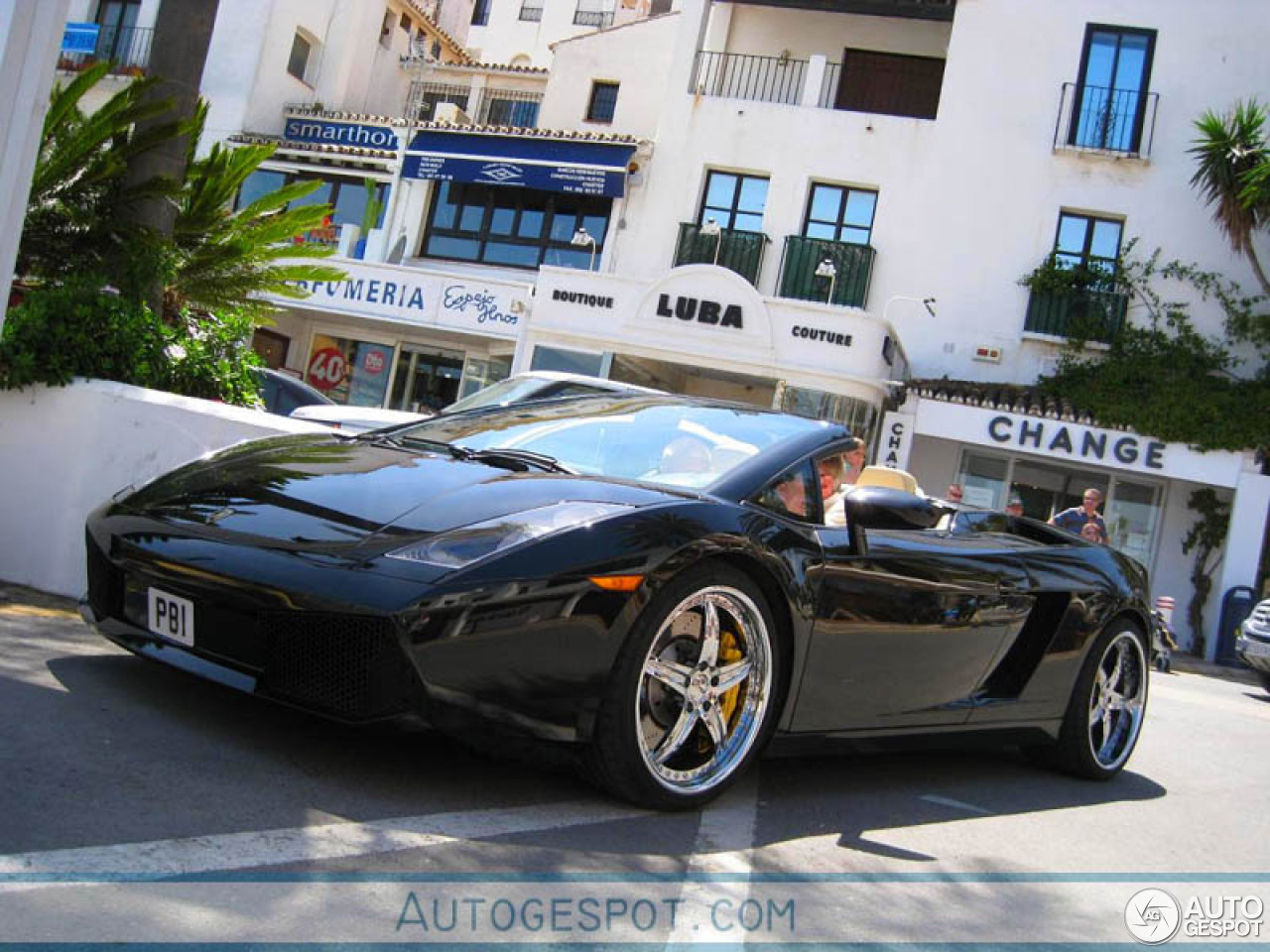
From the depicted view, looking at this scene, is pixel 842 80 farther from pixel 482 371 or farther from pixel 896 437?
pixel 482 371

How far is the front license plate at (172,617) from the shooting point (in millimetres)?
3156

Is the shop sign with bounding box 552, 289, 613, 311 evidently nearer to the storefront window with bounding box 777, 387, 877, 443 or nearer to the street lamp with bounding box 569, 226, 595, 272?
the street lamp with bounding box 569, 226, 595, 272

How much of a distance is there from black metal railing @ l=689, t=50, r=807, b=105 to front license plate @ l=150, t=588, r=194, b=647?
20.4m

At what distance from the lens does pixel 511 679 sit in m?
2.95

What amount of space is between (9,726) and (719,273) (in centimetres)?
1584

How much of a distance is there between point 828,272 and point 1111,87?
583 centimetres

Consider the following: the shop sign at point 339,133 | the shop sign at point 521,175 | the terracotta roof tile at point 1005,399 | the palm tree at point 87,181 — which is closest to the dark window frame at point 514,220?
the shop sign at point 521,175

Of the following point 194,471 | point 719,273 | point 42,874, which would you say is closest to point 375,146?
point 719,273

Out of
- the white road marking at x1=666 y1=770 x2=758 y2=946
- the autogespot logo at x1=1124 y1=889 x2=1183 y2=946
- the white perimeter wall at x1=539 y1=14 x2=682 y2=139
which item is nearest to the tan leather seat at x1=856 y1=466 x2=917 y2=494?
the white road marking at x1=666 y1=770 x2=758 y2=946

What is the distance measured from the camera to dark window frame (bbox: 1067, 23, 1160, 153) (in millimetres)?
20047

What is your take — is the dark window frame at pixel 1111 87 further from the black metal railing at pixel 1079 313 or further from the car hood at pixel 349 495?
the car hood at pixel 349 495

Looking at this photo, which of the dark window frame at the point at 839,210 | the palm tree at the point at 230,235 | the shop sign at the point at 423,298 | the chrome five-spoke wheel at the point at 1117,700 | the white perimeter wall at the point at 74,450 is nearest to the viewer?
the chrome five-spoke wheel at the point at 1117,700

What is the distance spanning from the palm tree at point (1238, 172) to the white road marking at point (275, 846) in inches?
715

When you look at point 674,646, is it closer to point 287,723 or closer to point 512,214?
point 287,723
